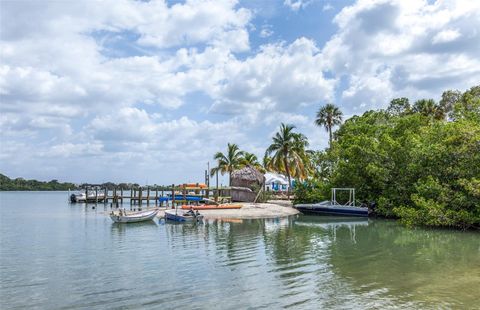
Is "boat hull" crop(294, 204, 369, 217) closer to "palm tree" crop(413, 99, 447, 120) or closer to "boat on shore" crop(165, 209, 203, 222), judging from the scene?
"boat on shore" crop(165, 209, 203, 222)

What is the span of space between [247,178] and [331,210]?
16002 mm

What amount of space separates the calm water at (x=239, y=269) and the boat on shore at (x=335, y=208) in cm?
1027

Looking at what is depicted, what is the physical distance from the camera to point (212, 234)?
88.8 ft

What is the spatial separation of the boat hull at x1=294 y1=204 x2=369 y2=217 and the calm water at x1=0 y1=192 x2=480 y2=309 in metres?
10.2

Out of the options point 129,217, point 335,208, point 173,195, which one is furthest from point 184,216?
point 335,208

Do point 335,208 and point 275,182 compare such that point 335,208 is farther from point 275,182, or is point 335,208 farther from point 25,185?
point 25,185

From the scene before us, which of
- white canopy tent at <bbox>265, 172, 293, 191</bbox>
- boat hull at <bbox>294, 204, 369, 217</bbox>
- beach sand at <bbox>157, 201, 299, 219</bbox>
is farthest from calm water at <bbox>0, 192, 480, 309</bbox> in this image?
white canopy tent at <bbox>265, 172, 293, 191</bbox>

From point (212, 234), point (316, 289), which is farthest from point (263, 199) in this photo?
point (316, 289)

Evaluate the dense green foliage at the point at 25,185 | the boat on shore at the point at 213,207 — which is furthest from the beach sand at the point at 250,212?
the dense green foliage at the point at 25,185

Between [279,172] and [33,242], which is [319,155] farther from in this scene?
[33,242]

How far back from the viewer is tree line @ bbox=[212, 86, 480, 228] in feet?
94.6

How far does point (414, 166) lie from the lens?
3353 centimetres

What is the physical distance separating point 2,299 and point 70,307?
2.47 metres

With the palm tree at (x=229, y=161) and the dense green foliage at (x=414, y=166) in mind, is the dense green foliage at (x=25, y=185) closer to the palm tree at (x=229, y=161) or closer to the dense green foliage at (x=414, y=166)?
the palm tree at (x=229, y=161)
